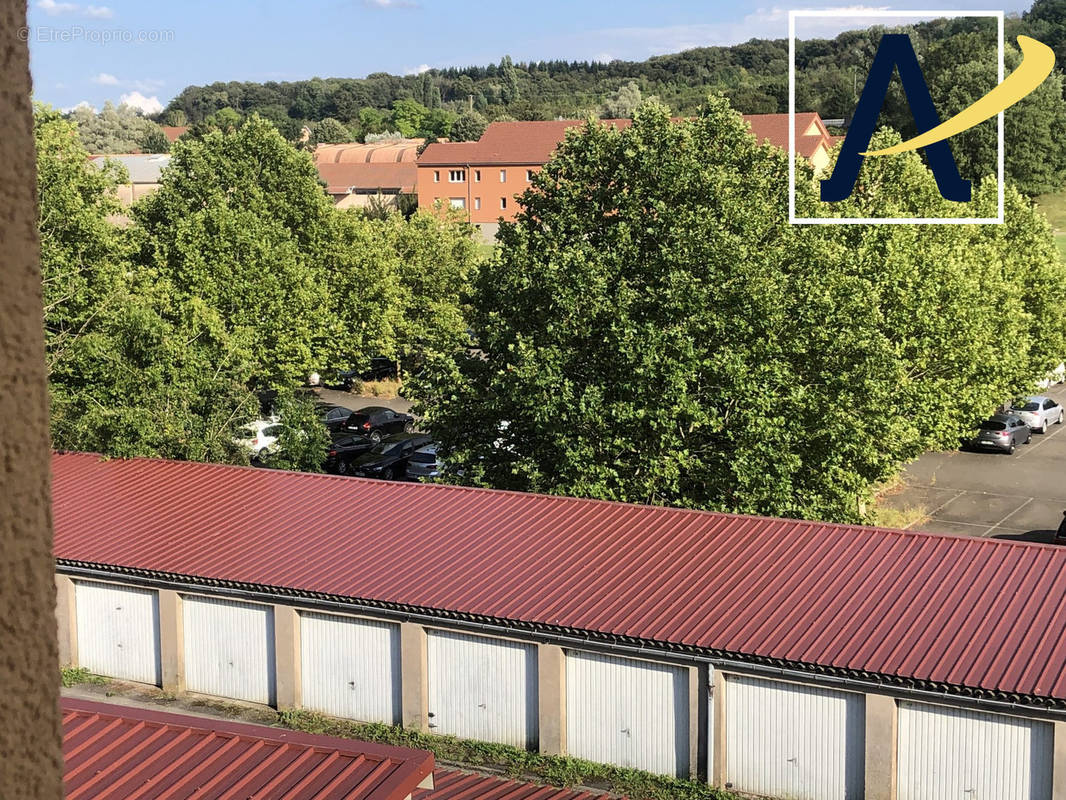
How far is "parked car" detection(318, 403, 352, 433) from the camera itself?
140ft

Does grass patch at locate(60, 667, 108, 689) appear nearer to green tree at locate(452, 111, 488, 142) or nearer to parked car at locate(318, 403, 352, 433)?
parked car at locate(318, 403, 352, 433)

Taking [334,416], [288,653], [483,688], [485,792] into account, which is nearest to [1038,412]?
[334,416]

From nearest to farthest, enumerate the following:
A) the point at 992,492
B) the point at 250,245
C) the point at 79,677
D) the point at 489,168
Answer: the point at 79,677 < the point at 992,492 < the point at 250,245 < the point at 489,168

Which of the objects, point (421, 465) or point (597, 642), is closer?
point (597, 642)

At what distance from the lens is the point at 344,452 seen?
39250 millimetres

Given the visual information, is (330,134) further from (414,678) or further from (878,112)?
(414,678)

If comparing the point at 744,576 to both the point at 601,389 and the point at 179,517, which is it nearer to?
the point at 601,389

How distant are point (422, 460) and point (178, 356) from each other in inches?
374

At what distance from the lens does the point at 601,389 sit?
24.9 metres

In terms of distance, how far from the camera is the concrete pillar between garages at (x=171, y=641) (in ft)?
67.7

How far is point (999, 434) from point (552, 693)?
2799 centimetres

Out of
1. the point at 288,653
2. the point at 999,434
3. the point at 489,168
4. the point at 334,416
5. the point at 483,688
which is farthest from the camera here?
the point at 489,168

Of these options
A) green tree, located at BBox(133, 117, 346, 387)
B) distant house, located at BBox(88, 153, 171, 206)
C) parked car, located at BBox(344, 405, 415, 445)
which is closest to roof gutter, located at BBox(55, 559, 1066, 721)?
green tree, located at BBox(133, 117, 346, 387)

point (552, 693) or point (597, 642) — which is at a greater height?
point (597, 642)
